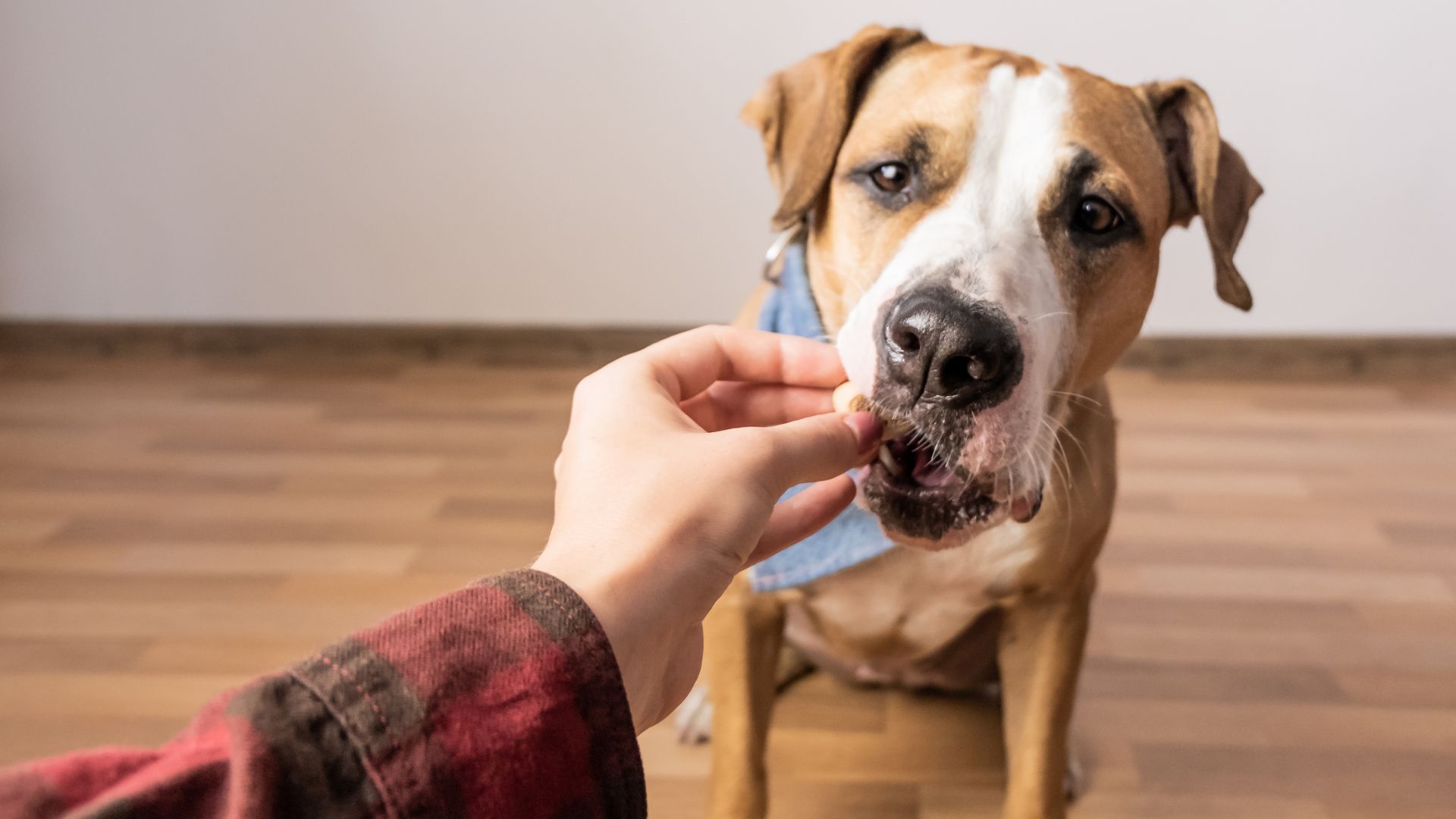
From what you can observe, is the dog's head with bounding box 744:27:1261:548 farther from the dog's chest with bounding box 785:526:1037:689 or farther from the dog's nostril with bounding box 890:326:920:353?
the dog's chest with bounding box 785:526:1037:689

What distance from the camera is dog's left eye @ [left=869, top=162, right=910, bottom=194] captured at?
4.30ft

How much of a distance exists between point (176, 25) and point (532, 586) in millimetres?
3344

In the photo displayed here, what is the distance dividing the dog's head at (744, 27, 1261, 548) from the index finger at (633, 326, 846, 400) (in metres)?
0.04

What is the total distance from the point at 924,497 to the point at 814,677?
91 centimetres

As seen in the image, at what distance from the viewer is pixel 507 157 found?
3498 millimetres

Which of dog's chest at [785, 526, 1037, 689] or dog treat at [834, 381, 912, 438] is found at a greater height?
dog treat at [834, 381, 912, 438]

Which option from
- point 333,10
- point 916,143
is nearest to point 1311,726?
point 916,143

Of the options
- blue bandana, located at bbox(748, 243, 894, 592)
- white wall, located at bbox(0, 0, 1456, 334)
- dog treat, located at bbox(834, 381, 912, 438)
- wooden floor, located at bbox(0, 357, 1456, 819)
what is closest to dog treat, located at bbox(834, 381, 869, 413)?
dog treat, located at bbox(834, 381, 912, 438)

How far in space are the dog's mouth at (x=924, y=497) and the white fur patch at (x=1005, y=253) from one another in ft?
0.11

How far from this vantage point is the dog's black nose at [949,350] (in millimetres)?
1044

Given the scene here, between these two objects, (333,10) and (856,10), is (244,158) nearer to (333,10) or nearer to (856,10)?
(333,10)

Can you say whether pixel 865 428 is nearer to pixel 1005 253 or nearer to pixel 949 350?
pixel 949 350

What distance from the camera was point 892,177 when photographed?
1.32 metres

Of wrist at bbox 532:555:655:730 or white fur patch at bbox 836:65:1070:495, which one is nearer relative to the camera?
wrist at bbox 532:555:655:730
